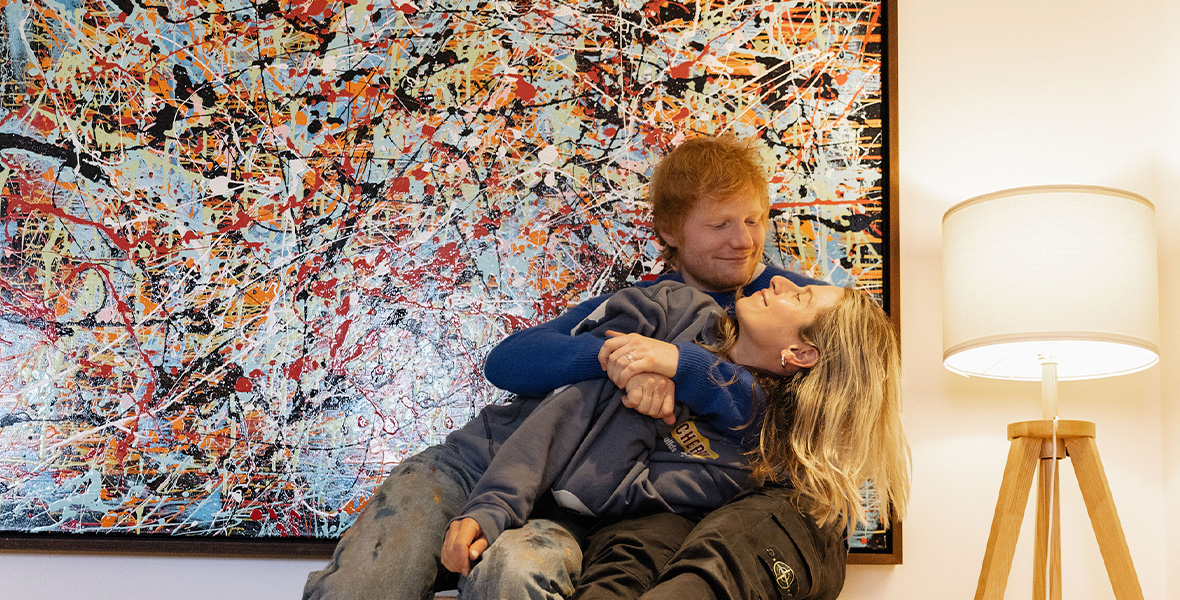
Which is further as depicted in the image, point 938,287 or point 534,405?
point 938,287

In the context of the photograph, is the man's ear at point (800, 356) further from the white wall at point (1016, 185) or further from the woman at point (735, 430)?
the white wall at point (1016, 185)

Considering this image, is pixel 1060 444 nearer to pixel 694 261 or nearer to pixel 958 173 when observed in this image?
pixel 958 173

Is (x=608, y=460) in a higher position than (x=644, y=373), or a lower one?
lower

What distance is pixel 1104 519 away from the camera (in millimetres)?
1628

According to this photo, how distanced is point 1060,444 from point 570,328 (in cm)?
97

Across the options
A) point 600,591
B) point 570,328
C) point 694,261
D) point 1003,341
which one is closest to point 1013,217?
point 1003,341

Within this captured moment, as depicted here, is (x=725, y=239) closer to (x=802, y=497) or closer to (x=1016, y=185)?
(x=802, y=497)

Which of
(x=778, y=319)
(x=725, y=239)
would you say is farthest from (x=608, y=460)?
(x=725, y=239)

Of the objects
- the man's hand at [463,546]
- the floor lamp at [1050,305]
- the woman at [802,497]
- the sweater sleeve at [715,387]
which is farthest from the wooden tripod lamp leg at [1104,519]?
the man's hand at [463,546]

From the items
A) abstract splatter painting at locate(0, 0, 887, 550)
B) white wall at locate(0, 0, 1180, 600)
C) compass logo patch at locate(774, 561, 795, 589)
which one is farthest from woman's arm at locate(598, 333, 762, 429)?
white wall at locate(0, 0, 1180, 600)

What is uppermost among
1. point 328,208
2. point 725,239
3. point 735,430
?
point 328,208

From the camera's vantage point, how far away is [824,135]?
2.01 m

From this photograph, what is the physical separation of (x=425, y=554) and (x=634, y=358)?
472 mm

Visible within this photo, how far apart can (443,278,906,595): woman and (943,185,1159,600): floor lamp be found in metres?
0.22
